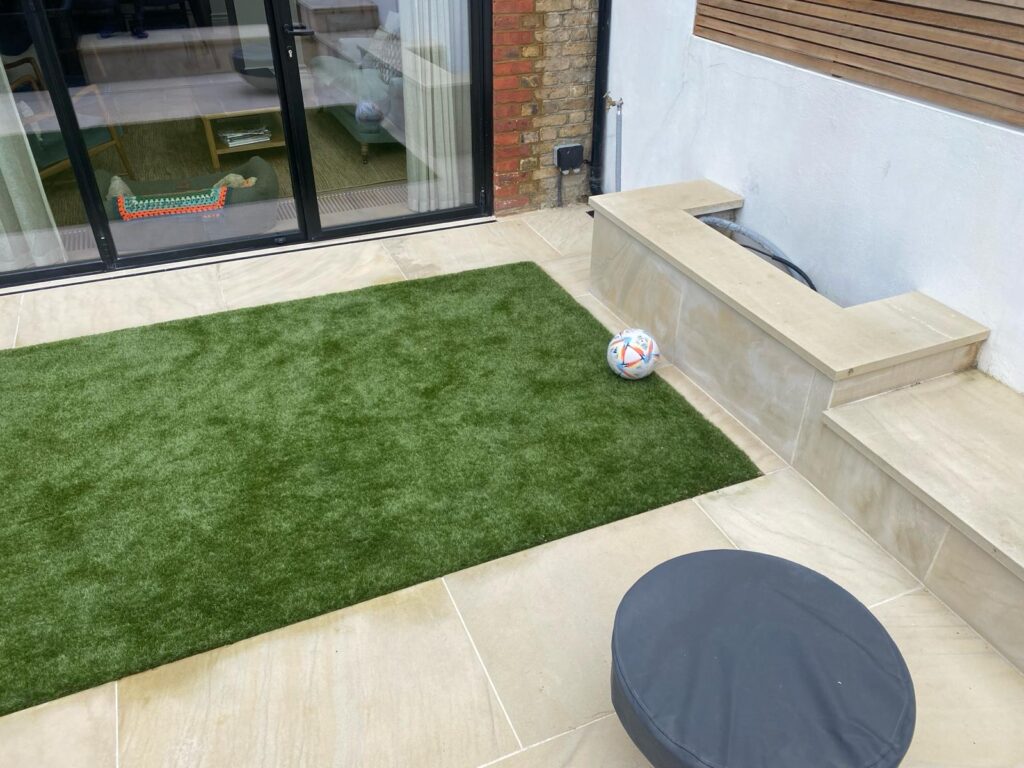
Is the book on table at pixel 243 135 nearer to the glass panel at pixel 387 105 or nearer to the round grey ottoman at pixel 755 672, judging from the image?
the glass panel at pixel 387 105

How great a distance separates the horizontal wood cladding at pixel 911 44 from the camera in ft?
8.98

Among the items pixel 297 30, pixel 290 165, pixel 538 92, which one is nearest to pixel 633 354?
pixel 538 92

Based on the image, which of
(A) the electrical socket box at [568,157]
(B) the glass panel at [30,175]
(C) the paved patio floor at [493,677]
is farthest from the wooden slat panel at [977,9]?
(B) the glass panel at [30,175]

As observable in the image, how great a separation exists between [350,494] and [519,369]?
1.08 metres

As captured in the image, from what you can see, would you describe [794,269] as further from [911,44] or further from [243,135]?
[243,135]

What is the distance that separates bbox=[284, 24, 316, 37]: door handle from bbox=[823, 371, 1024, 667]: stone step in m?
3.26

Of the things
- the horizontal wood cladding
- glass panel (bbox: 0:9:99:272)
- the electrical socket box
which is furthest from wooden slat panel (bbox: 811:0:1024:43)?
glass panel (bbox: 0:9:99:272)

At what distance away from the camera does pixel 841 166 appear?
3.46 meters

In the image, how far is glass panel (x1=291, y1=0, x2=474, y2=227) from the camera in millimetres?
4359

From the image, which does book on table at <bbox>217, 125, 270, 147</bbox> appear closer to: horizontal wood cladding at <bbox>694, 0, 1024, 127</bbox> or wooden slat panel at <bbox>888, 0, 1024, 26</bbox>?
horizontal wood cladding at <bbox>694, 0, 1024, 127</bbox>

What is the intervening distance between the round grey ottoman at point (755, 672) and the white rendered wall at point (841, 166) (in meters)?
1.57

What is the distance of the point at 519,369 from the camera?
367 cm

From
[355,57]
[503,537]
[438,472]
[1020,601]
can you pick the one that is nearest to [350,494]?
[438,472]

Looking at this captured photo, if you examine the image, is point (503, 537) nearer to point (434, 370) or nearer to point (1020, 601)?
point (434, 370)
